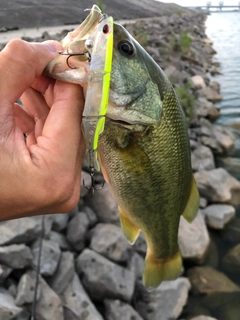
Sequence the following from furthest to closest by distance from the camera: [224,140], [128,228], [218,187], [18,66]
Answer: [224,140], [218,187], [128,228], [18,66]

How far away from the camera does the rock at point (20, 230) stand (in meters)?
3.08

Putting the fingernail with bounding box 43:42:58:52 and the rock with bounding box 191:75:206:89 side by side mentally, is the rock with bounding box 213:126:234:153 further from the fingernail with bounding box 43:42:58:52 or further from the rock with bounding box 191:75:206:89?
the fingernail with bounding box 43:42:58:52

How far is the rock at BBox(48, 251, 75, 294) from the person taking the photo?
10.2ft

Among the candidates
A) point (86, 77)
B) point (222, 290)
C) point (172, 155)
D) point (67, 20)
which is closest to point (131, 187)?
point (172, 155)

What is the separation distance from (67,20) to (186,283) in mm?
15688

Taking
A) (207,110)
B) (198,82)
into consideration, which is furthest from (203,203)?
(198,82)

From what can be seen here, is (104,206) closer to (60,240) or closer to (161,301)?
(60,240)

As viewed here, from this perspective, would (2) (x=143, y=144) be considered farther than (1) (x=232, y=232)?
No

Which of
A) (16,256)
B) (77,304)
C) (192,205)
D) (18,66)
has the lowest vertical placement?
(77,304)

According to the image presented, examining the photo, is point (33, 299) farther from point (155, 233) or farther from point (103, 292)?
point (155, 233)

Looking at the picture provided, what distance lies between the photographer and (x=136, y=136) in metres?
1.76

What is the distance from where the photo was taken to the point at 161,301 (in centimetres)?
346

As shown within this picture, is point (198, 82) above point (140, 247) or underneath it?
above

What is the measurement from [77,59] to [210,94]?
31.0 ft
